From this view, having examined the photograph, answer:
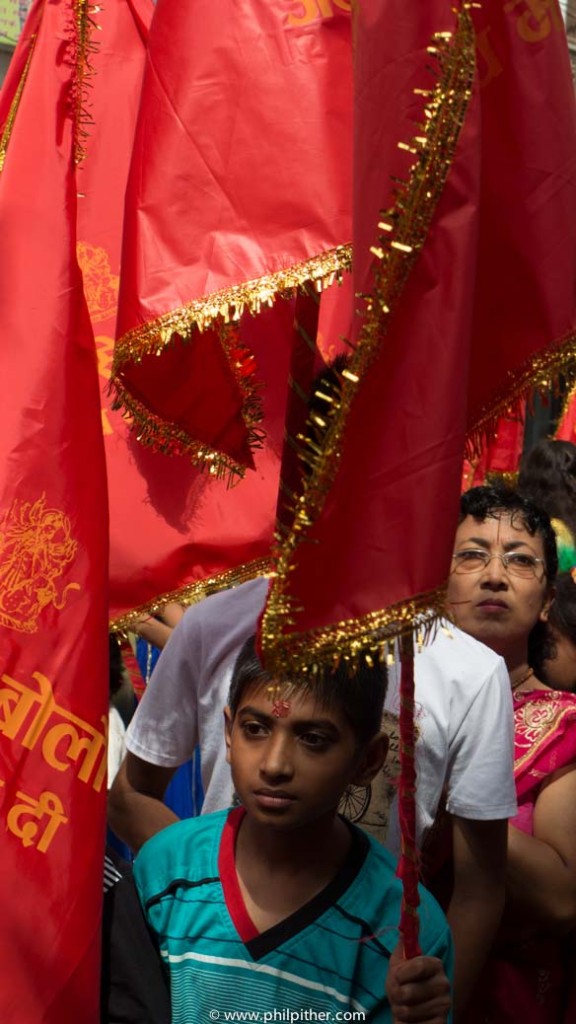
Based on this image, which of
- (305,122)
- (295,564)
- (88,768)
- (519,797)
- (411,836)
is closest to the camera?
(295,564)

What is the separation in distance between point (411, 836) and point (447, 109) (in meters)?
0.97

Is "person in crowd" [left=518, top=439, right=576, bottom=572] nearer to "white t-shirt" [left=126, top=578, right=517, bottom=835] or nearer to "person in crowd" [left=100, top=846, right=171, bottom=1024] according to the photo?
"white t-shirt" [left=126, top=578, right=517, bottom=835]

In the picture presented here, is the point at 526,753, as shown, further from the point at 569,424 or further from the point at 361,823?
the point at 569,424

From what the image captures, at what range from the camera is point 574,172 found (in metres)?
1.85

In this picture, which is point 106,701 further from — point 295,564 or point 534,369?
point 534,369

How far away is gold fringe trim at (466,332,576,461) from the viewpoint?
1841mm

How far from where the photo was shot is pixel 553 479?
4.17 meters

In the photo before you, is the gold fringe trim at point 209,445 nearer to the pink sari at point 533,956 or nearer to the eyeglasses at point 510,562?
the eyeglasses at point 510,562

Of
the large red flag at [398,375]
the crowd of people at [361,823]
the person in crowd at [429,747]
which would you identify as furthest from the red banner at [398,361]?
the person in crowd at [429,747]

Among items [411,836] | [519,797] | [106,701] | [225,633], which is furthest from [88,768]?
[519,797]

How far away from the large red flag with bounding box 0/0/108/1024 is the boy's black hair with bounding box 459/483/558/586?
2.94ft

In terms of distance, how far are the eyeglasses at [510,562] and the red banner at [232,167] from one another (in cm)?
75

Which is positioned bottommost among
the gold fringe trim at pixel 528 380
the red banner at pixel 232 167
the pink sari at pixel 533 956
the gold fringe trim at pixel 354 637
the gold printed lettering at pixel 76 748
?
the pink sari at pixel 533 956

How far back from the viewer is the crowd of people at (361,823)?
176 centimetres
